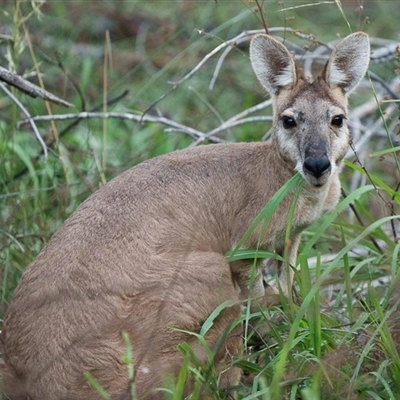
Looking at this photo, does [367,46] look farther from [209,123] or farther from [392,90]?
[209,123]

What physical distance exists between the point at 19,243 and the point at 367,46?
92.9 inches

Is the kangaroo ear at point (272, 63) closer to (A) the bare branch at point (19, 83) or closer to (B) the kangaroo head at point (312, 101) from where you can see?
(B) the kangaroo head at point (312, 101)

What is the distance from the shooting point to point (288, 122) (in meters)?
5.23

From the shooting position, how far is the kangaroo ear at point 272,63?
534cm

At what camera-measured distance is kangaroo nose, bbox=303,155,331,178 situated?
194 inches

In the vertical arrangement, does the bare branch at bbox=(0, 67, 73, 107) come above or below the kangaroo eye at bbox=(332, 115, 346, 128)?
above

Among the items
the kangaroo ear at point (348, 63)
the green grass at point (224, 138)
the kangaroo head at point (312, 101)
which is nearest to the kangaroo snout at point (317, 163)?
the kangaroo head at point (312, 101)

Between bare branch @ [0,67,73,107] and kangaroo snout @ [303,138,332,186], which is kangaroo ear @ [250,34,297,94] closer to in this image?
kangaroo snout @ [303,138,332,186]

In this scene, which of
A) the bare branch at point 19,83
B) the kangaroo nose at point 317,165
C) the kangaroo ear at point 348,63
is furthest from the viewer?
the kangaroo ear at point 348,63

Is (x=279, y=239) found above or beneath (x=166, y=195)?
beneath

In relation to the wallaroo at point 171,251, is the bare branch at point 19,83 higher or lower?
higher

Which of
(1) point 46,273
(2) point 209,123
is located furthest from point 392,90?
(1) point 46,273

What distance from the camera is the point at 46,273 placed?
4594 millimetres

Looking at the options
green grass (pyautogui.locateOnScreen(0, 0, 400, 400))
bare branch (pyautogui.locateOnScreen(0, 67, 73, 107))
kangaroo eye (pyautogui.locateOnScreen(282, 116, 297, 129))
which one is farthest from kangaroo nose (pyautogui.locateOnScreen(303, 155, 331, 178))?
bare branch (pyautogui.locateOnScreen(0, 67, 73, 107))
